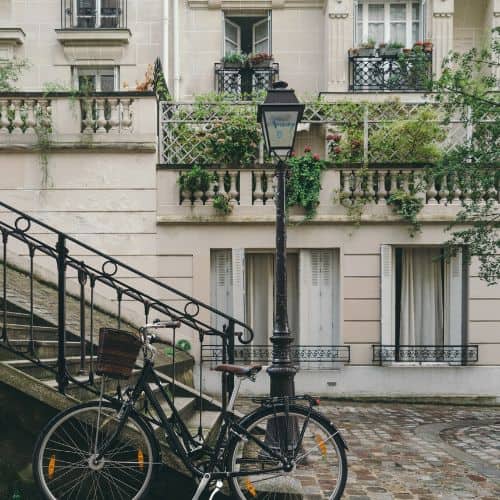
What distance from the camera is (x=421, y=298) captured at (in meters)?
13.0

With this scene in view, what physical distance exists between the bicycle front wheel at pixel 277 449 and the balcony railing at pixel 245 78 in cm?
1281

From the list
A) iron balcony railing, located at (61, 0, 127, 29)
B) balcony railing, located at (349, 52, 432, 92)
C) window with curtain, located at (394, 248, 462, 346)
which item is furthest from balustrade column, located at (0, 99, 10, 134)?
balcony railing, located at (349, 52, 432, 92)

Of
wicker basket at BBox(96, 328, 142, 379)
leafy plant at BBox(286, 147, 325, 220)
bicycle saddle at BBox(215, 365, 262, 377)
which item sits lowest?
bicycle saddle at BBox(215, 365, 262, 377)

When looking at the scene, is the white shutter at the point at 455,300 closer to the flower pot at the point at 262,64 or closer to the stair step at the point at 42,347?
the flower pot at the point at 262,64

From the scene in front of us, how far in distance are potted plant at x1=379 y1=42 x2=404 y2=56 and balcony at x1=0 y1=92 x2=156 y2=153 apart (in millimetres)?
6760

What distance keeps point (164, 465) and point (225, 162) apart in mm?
8061

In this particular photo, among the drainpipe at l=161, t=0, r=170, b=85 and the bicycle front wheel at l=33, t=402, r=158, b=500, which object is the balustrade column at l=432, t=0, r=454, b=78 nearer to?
the drainpipe at l=161, t=0, r=170, b=85

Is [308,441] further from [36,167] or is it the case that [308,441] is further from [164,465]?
[36,167]

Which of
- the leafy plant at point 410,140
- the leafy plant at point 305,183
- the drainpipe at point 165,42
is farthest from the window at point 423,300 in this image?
the drainpipe at point 165,42

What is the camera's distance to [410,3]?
54.6 feet

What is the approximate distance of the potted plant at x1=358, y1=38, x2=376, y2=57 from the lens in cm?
1625

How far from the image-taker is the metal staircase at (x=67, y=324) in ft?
17.9

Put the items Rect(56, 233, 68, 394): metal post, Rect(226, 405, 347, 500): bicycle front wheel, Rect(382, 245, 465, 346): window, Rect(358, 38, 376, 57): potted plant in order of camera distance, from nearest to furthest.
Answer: Rect(226, 405, 347, 500): bicycle front wheel < Rect(56, 233, 68, 394): metal post < Rect(382, 245, 465, 346): window < Rect(358, 38, 376, 57): potted plant

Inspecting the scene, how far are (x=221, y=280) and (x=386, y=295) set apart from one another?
300cm
